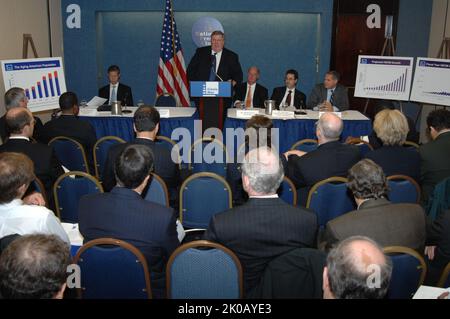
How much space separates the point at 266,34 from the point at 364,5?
193 centimetres

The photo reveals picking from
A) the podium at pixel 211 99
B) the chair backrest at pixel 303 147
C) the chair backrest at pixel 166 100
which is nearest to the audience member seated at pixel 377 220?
the chair backrest at pixel 303 147

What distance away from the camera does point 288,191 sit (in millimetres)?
3854

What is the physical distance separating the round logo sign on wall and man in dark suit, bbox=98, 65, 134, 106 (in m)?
2.09

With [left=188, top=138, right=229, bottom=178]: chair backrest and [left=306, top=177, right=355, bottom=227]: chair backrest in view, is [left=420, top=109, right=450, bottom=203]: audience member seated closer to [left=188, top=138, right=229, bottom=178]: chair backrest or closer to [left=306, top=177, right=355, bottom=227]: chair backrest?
[left=306, top=177, right=355, bottom=227]: chair backrest

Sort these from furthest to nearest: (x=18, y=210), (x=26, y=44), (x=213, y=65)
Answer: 1. (x=213, y=65)
2. (x=26, y=44)
3. (x=18, y=210)

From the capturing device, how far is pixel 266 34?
9.54 metres

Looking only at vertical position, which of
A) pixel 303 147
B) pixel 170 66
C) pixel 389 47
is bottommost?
pixel 303 147

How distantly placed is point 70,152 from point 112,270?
2703 millimetres

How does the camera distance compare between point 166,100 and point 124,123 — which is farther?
point 166,100

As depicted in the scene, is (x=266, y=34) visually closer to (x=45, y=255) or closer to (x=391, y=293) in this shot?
(x=391, y=293)

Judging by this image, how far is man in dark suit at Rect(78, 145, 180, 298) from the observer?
8.61ft

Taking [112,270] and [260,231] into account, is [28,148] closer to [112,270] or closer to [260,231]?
[112,270]

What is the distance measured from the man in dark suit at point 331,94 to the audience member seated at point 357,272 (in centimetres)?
572

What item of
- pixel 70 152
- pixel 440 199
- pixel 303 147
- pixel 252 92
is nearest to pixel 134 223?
pixel 440 199
